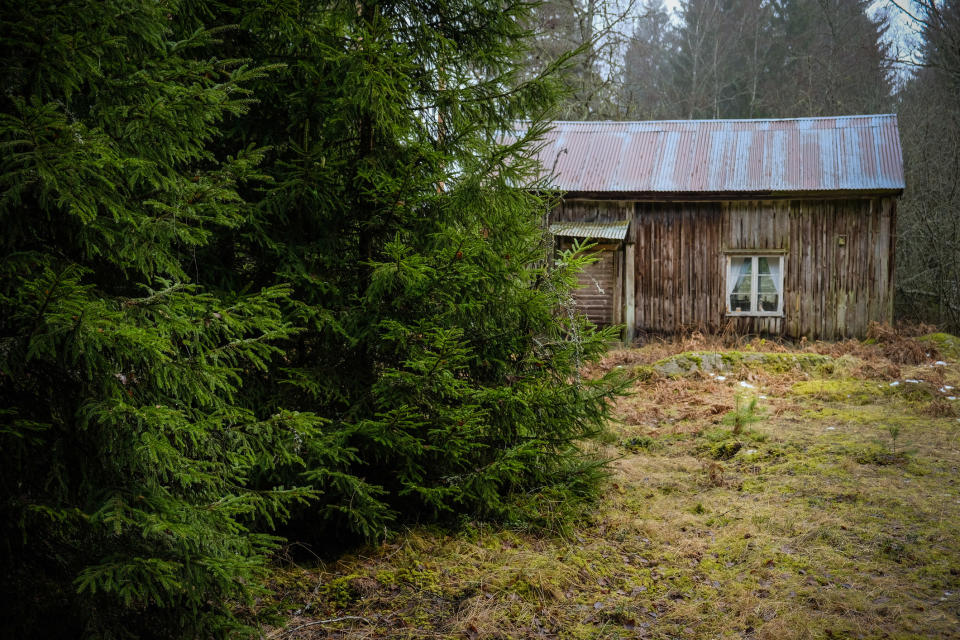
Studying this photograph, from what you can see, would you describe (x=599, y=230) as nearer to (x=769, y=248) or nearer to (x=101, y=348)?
(x=769, y=248)

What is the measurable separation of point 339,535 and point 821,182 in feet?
45.3

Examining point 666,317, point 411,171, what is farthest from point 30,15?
point 666,317

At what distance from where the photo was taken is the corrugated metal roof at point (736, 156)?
13961mm

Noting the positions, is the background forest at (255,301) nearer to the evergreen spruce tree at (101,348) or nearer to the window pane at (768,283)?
the evergreen spruce tree at (101,348)

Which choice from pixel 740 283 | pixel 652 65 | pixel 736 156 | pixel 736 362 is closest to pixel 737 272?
pixel 740 283

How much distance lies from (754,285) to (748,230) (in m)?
1.34

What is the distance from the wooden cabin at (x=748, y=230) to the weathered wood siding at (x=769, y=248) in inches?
1.0

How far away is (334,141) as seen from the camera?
4324 mm

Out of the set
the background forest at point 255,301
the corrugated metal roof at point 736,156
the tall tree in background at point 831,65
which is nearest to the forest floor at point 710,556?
the background forest at point 255,301

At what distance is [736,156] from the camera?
1506 centimetres

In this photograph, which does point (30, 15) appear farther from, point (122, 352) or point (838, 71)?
point (838, 71)

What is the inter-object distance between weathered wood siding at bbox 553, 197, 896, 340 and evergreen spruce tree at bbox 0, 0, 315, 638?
13135 mm

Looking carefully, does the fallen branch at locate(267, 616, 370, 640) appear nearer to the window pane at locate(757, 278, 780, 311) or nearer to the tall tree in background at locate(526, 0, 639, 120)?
the window pane at locate(757, 278, 780, 311)

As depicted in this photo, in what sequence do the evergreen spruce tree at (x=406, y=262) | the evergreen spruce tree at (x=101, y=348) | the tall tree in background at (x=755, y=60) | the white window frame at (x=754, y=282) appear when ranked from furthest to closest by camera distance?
1. the tall tree in background at (x=755, y=60)
2. the white window frame at (x=754, y=282)
3. the evergreen spruce tree at (x=406, y=262)
4. the evergreen spruce tree at (x=101, y=348)
